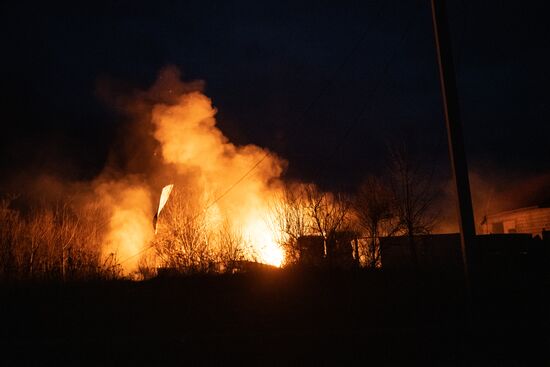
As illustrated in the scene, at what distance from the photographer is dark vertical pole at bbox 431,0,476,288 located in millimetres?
8656

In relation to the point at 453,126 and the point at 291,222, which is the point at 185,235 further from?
the point at 453,126

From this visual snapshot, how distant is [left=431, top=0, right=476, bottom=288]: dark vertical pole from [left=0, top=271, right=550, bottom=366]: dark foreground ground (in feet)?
4.52

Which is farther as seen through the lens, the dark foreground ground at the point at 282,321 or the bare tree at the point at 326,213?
the bare tree at the point at 326,213

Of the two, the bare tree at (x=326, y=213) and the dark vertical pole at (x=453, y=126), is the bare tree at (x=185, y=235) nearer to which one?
the bare tree at (x=326, y=213)

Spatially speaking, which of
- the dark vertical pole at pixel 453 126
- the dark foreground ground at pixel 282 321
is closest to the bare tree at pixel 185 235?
the dark foreground ground at pixel 282 321

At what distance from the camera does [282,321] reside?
10602 mm

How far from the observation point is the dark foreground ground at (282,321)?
816 cm

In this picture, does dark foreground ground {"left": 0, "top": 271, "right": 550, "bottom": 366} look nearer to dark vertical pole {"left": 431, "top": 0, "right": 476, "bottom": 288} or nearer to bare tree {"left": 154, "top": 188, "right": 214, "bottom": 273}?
dark vertical pole {"left": 431, "top": 0, "right": 476, "bottom": 288}

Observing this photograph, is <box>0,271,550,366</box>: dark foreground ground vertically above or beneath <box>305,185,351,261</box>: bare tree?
beneath

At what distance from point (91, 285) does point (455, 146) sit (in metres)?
12.9

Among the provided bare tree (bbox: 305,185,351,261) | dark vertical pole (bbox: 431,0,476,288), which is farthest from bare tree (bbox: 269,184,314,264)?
dark vertical pole (bbox: 431,0,476,288)

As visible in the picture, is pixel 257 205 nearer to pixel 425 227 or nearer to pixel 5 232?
pixel 425 227

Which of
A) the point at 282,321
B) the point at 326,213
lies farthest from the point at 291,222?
the point at 282,321

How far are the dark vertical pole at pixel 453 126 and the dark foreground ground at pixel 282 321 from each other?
1378 millimetres
